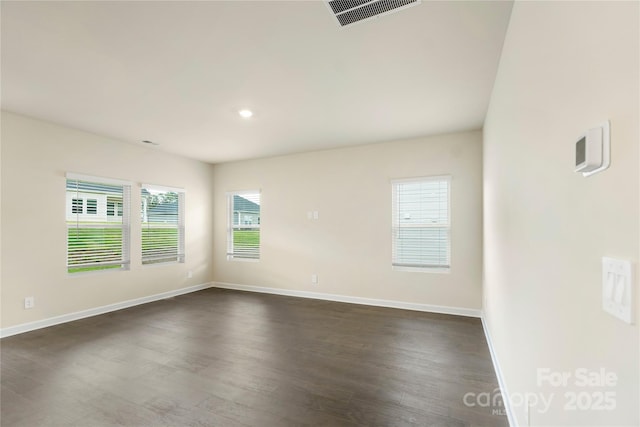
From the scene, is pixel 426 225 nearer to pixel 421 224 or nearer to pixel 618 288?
pixel 421 224

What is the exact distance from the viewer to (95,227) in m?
4.34

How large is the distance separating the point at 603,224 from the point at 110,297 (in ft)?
18.3

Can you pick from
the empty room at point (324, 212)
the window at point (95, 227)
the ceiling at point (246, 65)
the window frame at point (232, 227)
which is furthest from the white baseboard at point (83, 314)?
the ceiling at point (246, 65)

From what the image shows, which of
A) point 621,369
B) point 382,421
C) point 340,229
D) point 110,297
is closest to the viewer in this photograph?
point 621,369

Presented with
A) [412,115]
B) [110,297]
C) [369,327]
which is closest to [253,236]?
[110,297]

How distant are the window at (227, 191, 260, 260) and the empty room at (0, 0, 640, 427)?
56mm

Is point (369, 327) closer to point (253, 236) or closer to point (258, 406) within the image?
point (258, 406)

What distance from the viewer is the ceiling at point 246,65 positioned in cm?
190

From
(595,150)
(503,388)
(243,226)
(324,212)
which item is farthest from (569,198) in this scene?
(243,226)

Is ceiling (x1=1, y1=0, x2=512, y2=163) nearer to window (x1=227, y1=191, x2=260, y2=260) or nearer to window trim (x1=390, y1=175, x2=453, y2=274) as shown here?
window trim (x1=390, y1=175, x2=453, y2=274)

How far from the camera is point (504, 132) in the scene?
218 cm

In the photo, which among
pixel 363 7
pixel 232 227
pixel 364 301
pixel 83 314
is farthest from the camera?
pixel 232 227

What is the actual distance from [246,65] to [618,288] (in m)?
2.63

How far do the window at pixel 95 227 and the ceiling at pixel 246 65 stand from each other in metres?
0.91
